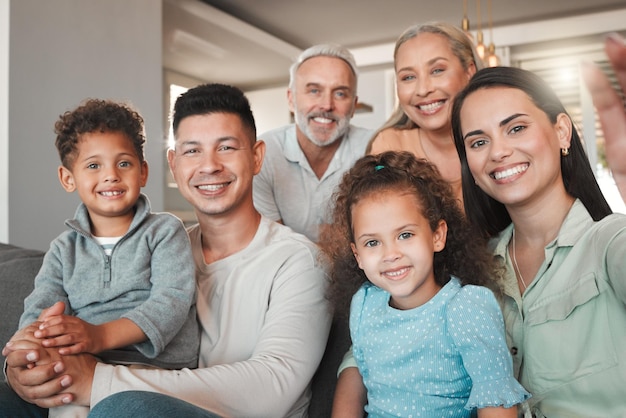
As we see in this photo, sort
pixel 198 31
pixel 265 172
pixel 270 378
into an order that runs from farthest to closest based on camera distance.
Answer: pixel 198 31 → pixel 265 172 → pixel 270 378

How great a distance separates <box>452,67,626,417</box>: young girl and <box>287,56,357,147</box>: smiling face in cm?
120

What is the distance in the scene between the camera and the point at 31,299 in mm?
1548

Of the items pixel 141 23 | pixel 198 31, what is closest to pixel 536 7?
pixel 198 31

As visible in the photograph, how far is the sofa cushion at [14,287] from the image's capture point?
2.00m

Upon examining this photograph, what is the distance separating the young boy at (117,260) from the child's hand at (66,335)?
2cm

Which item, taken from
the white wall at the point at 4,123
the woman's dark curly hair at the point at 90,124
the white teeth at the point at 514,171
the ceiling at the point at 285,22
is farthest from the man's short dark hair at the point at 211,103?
the ceiling at the point at 285,22

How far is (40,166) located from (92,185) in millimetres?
2675

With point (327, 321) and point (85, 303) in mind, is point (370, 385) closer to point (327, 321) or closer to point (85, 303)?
point (327, 321)

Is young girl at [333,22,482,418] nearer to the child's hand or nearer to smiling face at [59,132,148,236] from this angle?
smiling face at [59,132,148,236]

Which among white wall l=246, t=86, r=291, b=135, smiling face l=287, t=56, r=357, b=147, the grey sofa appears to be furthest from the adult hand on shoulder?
white wall l=246, t=86, r=291, b=135

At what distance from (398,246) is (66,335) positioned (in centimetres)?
74

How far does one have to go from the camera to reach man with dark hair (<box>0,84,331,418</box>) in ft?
4.34

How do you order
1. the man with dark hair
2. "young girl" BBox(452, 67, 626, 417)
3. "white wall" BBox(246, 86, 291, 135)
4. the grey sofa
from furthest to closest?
"white wall" BBox(246, 86, 291, 135), the grey sofa, the man with dark hair, "young girl" BBox(452, 67, 626, 417)

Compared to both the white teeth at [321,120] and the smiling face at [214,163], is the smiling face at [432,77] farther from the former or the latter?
the smiling face at [214,163]
